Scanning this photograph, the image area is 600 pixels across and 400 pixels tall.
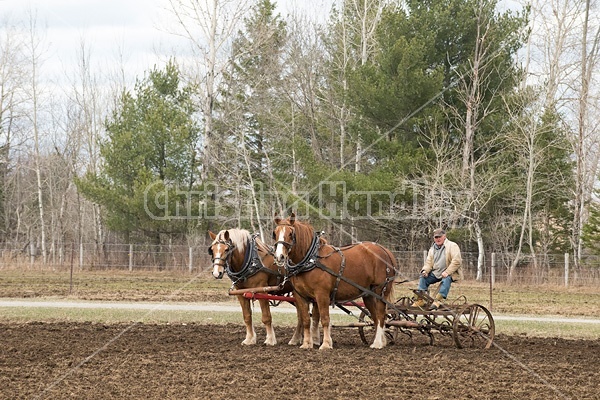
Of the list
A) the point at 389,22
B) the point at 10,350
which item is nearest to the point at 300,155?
the point at 389,22

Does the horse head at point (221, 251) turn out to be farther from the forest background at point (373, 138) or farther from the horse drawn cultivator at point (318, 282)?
the forest background at point (373, 138)

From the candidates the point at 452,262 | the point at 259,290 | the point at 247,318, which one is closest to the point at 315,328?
the point at 247,318

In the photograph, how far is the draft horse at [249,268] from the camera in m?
13.1

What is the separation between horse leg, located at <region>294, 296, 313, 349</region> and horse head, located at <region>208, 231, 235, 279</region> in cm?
130

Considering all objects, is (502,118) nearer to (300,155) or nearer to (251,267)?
(300,155)

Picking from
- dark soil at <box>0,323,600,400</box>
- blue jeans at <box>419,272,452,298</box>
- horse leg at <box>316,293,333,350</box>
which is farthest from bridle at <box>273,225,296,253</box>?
blue jeans at <box>419,272,452,298</box>

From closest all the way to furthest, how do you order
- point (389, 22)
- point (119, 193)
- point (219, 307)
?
point (219, 307) < point (389, 22) < point (119, 193)

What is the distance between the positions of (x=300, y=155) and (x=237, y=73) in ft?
33.5

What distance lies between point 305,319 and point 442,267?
8.44 ft

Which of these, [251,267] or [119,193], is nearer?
[251,267]

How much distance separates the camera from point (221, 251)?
42.1 feet

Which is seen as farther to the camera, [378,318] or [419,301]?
[419,301]

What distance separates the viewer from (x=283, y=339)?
14.6 meters

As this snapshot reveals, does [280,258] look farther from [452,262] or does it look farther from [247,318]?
[452,262]
